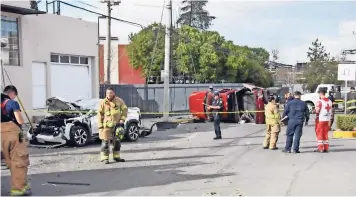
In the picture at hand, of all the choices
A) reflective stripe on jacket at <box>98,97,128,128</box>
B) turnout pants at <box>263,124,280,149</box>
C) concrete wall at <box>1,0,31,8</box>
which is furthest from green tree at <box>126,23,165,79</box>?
reflective stripe on jacket at <box>98,97,128,128</box>

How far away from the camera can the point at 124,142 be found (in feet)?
51.6

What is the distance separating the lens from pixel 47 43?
21.7 metres

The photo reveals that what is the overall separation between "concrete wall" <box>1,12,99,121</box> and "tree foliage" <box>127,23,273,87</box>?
1877 cm

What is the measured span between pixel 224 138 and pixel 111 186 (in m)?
8.51

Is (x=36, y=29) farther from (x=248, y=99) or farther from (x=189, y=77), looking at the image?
Result: (x=189, y=77)

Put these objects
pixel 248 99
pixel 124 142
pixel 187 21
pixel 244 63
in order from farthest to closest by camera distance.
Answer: pixel 187 21
pixel 244 63
pixel 248 99
pixel 124 142

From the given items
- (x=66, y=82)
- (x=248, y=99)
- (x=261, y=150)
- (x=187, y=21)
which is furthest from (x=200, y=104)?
(x=187, y=21)

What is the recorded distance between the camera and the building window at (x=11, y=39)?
19.3 meters

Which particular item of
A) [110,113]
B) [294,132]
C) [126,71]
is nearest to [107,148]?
[110,113]

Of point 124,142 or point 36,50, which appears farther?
point 36,50

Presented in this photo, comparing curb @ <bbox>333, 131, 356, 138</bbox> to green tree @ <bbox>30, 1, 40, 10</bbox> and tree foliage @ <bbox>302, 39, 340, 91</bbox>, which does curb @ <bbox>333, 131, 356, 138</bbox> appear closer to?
green tree @ <bbox>30, 1, 40, 10</bbox>

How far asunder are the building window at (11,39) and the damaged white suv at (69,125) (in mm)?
5204

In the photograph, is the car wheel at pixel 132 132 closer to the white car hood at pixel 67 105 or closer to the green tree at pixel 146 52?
the white car hood at pixel 67 105

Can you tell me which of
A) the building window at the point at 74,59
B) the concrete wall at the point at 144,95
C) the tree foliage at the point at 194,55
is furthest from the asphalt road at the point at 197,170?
the tree foliage at the point at 194,55
